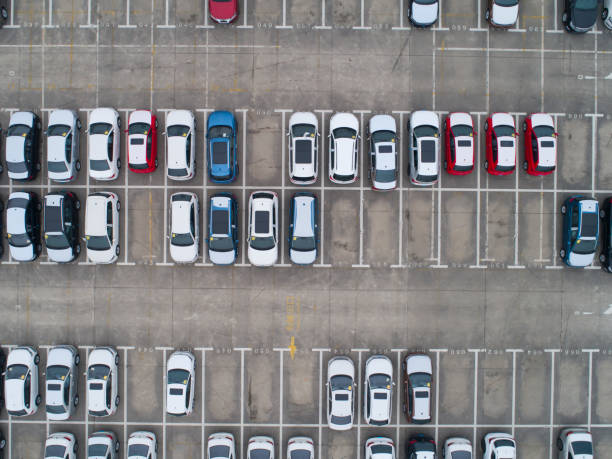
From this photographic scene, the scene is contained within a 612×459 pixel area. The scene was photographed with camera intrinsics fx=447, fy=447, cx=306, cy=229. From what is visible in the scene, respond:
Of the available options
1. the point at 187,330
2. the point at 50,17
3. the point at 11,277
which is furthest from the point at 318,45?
the point at 11,277

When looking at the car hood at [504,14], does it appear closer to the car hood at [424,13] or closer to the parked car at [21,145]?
the car hood at [424,13]

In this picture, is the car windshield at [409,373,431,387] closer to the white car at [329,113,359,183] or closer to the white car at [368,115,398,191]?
the white car at [368,115,398,191]

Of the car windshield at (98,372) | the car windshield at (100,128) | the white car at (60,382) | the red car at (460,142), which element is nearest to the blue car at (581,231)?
the red car at (460,142)

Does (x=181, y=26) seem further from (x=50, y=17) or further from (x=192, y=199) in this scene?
(x=192, y=199)

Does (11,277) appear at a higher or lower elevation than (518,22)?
lower

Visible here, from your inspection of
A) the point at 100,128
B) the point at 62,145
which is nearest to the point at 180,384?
the point at 62,145

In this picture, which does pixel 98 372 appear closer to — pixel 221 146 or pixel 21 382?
pixel 21 382
